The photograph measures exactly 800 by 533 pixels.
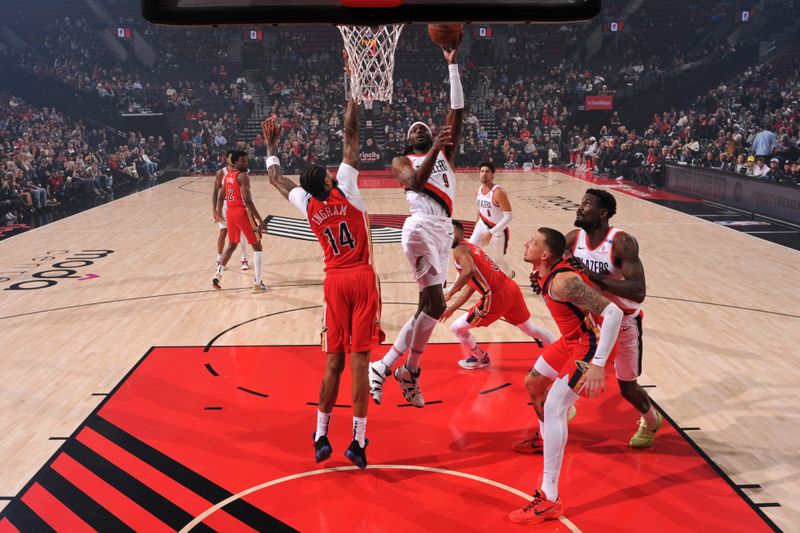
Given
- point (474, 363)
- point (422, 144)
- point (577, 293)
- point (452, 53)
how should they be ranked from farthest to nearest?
point (474, 363)
point (422, 144)
point (452, 53)
point (577, 293)

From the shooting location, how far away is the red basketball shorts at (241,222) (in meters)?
8.91

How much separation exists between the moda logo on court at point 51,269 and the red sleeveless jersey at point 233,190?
8.79 ft

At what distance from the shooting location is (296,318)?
7.83m

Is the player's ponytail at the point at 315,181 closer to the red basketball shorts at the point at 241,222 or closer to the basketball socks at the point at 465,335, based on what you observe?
the basketball socks at the point at 465,335

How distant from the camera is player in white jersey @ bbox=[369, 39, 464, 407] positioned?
212 inches

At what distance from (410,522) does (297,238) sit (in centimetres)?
931

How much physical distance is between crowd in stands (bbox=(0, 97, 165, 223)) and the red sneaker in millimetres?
13716

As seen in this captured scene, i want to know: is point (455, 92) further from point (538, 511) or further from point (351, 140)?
point (538, 511)

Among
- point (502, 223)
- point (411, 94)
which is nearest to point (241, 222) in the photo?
point (502, 223)

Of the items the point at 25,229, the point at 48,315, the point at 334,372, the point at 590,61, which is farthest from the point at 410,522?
the point at 590,61

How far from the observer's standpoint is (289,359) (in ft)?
21.3

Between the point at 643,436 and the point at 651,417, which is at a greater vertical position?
the point at 651,417

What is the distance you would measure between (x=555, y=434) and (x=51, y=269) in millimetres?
9060

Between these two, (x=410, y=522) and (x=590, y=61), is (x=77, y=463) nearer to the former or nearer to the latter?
(x=410, y=522)
